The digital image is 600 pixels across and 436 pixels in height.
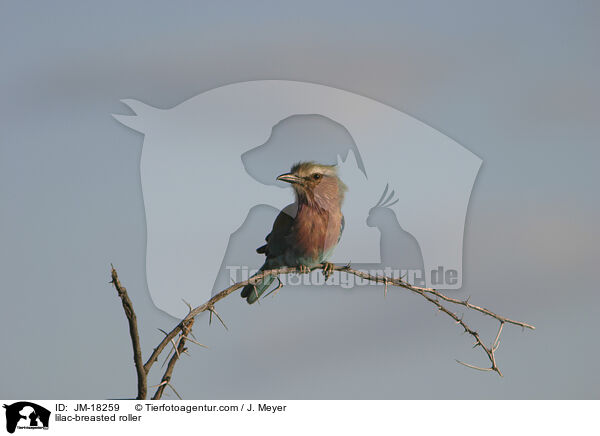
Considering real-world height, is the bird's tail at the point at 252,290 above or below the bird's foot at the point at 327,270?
below

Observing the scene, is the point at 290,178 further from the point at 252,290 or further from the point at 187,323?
the point at 187,323

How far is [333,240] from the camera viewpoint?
19.1ft

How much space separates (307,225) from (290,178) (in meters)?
0.46

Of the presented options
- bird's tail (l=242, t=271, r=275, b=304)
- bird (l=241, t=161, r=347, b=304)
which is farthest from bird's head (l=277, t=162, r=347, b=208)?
bird's tail (l=242, t=271, r=275, b=304)

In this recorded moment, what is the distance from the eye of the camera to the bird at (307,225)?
5.72 metres

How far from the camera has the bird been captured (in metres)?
5.72

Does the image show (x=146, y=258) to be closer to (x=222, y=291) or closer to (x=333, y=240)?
(x=333, y=240)

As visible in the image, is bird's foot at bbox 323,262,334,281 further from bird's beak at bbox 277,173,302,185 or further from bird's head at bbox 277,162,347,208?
bird's beak at bbox 277,173,302,185

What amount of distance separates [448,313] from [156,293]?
2.60m

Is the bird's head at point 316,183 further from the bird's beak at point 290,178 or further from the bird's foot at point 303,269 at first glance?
the bird's foot at point 303,269

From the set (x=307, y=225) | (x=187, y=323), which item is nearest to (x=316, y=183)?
(x=307, y=225)

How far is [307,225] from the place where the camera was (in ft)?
18.8

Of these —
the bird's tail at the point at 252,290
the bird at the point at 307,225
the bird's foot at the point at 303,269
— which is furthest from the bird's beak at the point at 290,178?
the bird's tail at the point at 252,290
